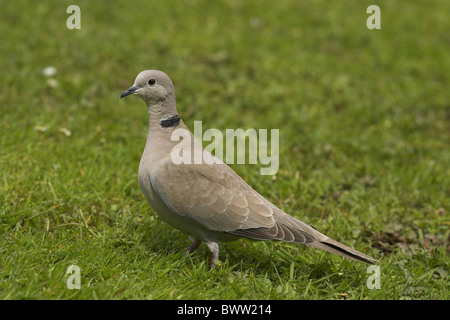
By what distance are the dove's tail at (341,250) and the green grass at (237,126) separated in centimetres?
28

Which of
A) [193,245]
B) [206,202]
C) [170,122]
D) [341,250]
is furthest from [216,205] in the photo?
[341,250]

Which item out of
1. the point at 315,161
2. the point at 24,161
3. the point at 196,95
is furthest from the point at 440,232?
Result: the point at 24,161

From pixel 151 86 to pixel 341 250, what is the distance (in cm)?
192

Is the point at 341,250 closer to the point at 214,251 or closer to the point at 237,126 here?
the point at 214,251

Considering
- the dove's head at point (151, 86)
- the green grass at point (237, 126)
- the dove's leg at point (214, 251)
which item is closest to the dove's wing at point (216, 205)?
the dove's leg at point (214, 251)

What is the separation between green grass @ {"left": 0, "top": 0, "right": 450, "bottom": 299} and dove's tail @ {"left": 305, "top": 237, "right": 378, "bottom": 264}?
284 mm

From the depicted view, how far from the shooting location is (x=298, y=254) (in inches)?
187

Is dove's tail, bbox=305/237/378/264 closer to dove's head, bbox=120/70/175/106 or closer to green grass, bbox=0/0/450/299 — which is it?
green grass, bbox=0/0/450/299

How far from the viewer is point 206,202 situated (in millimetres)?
4297

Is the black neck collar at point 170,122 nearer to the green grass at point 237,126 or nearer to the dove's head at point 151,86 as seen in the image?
the dove's head at point 151,86

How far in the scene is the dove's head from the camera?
449cm

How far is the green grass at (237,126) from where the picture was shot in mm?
4289

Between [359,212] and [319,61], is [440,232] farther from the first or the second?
[319,61]

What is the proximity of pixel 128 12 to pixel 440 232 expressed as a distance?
20.3ft
